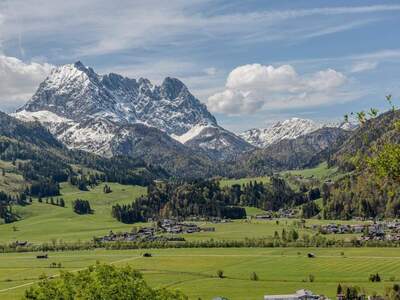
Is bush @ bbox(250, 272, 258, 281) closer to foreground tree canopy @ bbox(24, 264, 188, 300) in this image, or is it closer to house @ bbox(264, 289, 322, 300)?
house @ bbox(264, 289, 322, 300)

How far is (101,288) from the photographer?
62719mm

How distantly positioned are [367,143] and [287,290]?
13448 cm

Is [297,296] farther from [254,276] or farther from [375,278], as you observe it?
[254,276]

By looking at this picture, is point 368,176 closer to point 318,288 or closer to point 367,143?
point 367,143

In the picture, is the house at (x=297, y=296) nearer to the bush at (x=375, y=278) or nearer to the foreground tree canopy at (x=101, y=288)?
the bush at (x=375, y=278)

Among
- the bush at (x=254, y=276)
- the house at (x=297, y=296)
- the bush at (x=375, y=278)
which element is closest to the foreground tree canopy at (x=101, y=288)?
the house at (x=297, y=296)

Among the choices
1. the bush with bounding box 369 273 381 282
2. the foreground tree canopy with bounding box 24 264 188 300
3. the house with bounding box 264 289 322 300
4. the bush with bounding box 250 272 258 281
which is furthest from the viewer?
the bush with bounding box 250 272 258 281

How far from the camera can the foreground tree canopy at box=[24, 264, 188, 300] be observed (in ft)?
206

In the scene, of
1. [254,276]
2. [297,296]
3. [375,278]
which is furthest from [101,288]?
[254,276]

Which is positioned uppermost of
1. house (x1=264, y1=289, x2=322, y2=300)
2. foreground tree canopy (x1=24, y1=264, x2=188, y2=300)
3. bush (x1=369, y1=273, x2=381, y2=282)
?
foreground tree canopy (x1=24, y1=264, x2=188, y2=300)

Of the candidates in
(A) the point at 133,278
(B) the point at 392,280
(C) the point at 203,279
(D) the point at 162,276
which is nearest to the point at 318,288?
(B) the point at 392,280

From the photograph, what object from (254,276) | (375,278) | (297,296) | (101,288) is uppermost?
(101,288)

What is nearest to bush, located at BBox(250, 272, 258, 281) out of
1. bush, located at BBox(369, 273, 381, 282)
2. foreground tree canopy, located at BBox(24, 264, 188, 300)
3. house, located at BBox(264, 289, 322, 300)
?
bush, located at BBox(369, 273, 381, 282)

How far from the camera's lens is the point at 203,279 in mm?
192875
